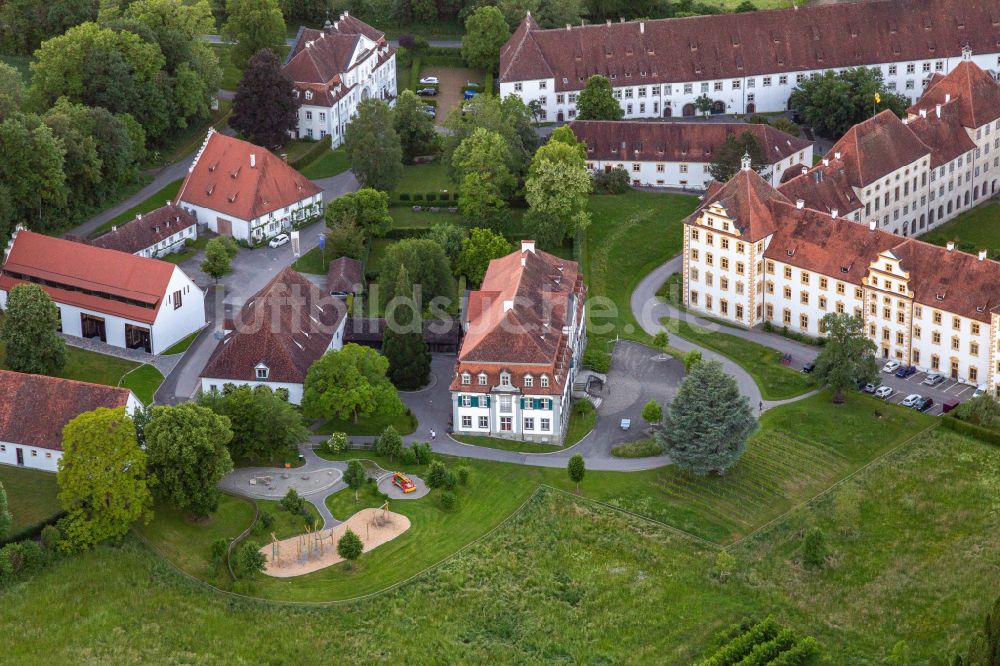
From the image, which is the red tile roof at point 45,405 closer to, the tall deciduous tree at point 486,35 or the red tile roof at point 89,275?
the red tile roof at point 89,275

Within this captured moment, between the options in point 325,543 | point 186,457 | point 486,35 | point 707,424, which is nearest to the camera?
point 186,457

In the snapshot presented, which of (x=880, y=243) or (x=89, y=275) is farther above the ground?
(x=880, y=243)

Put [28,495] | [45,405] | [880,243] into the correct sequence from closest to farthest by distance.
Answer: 1. [28,495]
2. [45,405]
3. [880,243]

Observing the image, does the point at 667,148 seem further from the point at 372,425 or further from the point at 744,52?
the point at 372,425

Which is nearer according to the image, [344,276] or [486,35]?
[344,276]

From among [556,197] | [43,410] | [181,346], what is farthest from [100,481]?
[556,197]

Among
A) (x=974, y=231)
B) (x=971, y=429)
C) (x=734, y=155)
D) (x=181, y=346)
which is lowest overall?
(x=971, y=429)
